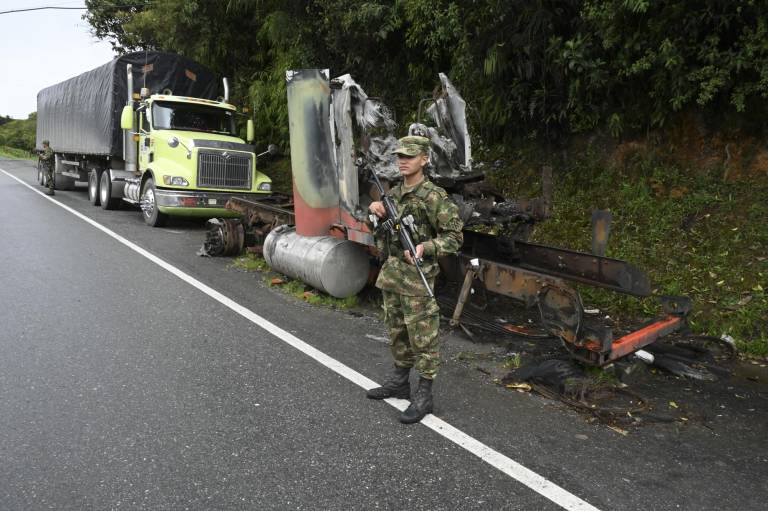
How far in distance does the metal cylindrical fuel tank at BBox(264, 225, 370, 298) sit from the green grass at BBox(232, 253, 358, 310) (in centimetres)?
12

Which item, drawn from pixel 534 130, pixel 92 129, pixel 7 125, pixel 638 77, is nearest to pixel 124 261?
pixel 534 130

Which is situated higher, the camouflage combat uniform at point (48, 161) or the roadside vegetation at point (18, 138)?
the roadside vegetation at point (18, 138)

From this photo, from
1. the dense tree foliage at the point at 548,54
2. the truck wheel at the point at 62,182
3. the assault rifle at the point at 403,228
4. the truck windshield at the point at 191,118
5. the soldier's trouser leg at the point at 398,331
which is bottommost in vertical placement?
the soldier's trouser leg at the point at 398,331

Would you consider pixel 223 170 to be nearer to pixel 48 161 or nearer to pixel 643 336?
pixel 643 336

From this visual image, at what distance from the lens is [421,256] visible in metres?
3.96

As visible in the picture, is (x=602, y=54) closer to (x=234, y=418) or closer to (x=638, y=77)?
(x=638, y=77)

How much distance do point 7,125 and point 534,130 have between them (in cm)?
7404

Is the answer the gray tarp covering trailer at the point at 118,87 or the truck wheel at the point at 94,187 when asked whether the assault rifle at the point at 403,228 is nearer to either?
the gray tarp covering trailer at the point at 118,87

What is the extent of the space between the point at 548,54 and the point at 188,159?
7.29 metres

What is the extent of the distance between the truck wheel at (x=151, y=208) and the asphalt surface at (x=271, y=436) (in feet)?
21.5

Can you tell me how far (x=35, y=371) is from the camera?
15.0 ft

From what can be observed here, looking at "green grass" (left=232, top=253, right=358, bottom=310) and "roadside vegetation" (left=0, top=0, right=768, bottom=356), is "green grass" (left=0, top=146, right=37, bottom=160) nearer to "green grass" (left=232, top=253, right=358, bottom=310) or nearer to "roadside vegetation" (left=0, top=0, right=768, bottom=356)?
"roadside vegetation" (left=0, top=0, right=768, bottom=356)

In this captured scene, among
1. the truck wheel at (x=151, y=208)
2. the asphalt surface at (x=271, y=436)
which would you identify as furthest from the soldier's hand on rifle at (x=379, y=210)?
the truck wheel at (x=151, y=208)

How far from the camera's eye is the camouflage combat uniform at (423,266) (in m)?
4.04
